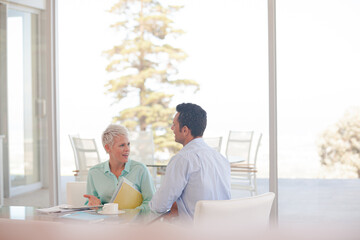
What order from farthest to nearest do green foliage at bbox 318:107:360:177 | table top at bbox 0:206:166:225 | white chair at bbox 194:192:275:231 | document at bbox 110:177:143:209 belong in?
green foliage at bbox 318:107:360:177 < document at bbox 110:177:143:209 < table top at bbox 0:206:166:225 < white chair at bbox 194:192:275:231

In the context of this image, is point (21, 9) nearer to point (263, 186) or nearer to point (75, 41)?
point (75, 41)

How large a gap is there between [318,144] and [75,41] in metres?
2.65

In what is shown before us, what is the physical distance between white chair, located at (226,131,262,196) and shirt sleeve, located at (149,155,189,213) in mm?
1934

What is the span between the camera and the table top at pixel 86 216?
2148 millimetres

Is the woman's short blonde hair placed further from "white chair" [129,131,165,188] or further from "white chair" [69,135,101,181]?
"white chair" [69,135,101,181]

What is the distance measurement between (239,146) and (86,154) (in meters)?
1.59

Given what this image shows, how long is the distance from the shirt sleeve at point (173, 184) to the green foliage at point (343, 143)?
205 centimetres

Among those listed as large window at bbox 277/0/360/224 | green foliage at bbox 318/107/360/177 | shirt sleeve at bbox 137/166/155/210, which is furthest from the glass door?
green foliage at bbox 318/107/360/177

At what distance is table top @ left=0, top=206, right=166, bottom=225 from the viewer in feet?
7.05

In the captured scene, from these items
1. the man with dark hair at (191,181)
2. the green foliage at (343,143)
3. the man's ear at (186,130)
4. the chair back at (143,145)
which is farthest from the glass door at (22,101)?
the green foliage at (343,143)

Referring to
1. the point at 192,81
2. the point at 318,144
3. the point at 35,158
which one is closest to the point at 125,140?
the point at 192,81

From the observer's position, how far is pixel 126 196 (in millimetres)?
2596

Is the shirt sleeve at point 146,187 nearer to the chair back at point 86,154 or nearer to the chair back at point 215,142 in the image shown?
the chair back at point 215,142

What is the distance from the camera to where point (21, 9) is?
4.85 meters
